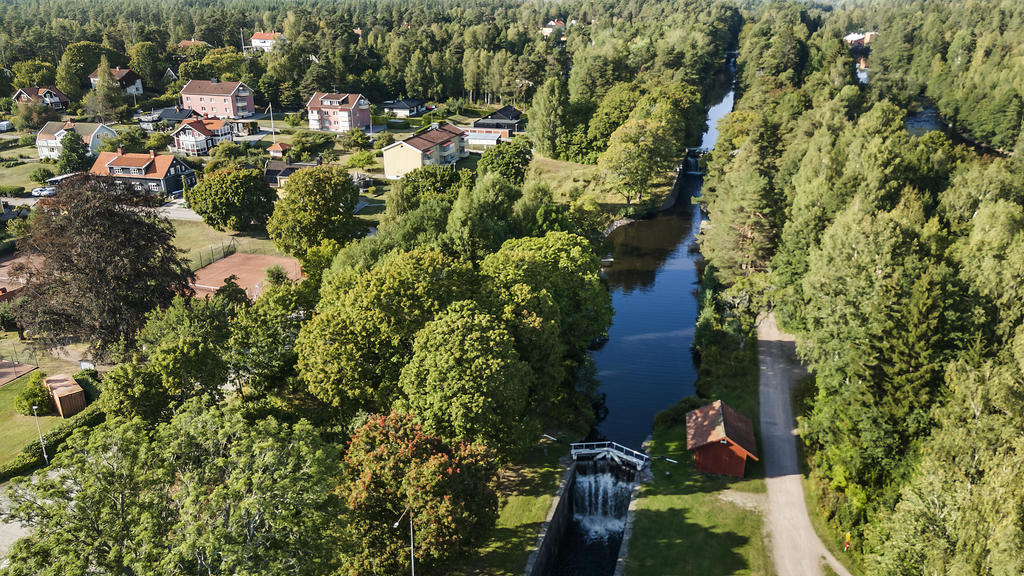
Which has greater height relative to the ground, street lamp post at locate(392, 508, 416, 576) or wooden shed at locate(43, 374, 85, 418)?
street lamp post at locate(392, 508, 416, 576)

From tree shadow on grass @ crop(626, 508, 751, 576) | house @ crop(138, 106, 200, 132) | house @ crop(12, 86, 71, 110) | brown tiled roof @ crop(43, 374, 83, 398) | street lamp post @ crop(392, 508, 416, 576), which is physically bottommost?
tree shadow on grass @ crop(626, 508, 751, 576)

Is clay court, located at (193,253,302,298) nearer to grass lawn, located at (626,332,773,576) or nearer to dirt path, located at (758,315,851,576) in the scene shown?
grass lawn, located at (626,332,773,576)

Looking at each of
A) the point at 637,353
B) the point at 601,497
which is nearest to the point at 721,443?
the point at 601,497

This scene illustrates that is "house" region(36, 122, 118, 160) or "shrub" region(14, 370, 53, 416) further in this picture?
"house" region(36, 122, 118, 160)

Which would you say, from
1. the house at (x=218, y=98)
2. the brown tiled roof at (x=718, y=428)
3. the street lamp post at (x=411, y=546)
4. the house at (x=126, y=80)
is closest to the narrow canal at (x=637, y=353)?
the brown tiled roof at (x=718, y=428)

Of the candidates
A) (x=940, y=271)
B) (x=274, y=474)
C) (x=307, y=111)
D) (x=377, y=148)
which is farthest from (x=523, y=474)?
(x=307, y=111)

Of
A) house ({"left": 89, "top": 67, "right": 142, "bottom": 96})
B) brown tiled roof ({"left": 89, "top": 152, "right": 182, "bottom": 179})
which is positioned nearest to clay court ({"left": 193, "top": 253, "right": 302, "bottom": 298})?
brown tiled roof ({"left": 89, "top": 152, "right": 182, "bottom": 179})

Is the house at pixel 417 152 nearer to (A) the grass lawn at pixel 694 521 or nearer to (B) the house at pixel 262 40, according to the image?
(A) the grass lawn at pixel 694 521
